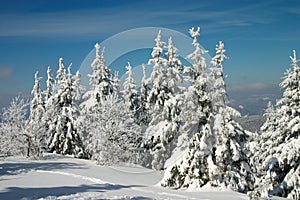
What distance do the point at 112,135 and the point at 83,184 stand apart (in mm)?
12853

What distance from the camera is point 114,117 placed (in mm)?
34781

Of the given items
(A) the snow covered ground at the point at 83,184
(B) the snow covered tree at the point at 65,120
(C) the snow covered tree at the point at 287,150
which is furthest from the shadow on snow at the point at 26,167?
(C) the snow covered tree at the point at 287,150

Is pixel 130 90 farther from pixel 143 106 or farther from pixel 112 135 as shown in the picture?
pixel 112 135

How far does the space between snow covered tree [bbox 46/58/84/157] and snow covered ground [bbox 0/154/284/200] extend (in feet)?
42.4

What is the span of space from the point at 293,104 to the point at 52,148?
96.2ft

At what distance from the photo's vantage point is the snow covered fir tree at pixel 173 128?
2136 centimetres

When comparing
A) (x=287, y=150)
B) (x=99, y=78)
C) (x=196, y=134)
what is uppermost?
(x=99, y=78)

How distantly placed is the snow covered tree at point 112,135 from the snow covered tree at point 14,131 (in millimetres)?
6814

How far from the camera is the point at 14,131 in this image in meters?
35.3

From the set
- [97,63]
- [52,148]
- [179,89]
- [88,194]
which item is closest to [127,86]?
[97,63]

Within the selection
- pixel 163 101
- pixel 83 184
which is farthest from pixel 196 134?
pixel 163 101

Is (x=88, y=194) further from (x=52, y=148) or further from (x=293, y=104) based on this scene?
(x=52, y=148)

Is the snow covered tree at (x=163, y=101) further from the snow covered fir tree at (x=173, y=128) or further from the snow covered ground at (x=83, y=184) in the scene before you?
the snow covered ground at (x=83, y=184)

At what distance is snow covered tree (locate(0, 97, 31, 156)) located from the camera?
115ft
